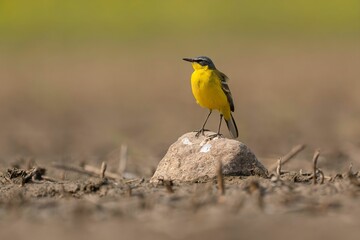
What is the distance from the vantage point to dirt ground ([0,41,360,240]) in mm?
6055

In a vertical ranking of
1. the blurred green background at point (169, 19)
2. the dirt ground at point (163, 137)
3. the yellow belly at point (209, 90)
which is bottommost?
the dirt ground at point (163, 137)

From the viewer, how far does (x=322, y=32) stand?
1574 inches

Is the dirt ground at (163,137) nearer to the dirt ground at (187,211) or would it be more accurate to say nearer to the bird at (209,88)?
the dirt ground at (187,211)

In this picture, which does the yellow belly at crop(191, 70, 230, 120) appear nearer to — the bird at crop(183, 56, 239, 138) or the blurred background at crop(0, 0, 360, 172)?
the bird at crop(183, 56, 239, 138)

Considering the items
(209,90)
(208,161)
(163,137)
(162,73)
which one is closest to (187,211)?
(208,161)

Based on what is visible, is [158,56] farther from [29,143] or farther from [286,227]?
[286,227]

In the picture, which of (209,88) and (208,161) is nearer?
(208,161)

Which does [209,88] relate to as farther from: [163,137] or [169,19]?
[169,19]

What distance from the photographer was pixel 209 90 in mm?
9422

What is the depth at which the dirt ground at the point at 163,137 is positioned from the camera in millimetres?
6055

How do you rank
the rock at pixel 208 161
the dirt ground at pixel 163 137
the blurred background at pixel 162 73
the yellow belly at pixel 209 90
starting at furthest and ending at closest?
the blurred background at pixel 162 73 → the yellow belly at pixel 209 90 → the rock at pixel 208 161 → the dirt ground at pixel 163 137

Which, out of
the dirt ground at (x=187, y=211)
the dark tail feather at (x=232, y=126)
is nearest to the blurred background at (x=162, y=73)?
the dark tail feather at (x=232, y=126)

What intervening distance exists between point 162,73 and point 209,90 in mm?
20672

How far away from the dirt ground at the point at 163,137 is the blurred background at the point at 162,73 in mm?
74
